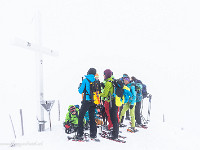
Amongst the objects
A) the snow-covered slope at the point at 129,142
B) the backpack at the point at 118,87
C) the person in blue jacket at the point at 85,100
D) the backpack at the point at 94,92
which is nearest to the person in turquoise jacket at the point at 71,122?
the snow-covered slope at the point at 129,142

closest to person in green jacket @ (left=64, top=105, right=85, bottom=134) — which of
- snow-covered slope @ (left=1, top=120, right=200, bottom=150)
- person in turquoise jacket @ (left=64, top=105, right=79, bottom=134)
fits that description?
person in turquoise jacket @ (left=64, top=105, right=79, bottom=134)

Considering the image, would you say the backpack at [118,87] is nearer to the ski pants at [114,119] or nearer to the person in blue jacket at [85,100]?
the ski pants at [114,119]

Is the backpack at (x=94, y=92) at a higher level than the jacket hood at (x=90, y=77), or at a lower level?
lower

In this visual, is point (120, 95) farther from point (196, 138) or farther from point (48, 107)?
point (196, 138)

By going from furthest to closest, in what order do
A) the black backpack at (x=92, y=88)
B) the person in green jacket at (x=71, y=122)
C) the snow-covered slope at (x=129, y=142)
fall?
the person in green jacket at (x=71, y=122)
the black backpack at (x=92, y=88)
the snow-covered slope at (x=129, y=142)

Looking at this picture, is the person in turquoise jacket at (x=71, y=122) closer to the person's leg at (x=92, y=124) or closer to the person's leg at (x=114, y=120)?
the person's leg at (x=92, y=124)

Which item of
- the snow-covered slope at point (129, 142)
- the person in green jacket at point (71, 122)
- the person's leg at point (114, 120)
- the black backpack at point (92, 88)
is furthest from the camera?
the person in green jacket at point (71, 122)

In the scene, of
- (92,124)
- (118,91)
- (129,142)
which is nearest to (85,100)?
(92,124)

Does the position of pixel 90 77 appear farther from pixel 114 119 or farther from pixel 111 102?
pixel 114 119

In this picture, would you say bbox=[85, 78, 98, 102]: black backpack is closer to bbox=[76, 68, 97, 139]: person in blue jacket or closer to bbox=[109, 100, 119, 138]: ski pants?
bbox=[76, 68, 97, 139]: person in blue jacket

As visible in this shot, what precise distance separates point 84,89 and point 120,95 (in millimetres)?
1177

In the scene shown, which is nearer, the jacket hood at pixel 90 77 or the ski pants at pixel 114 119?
the jacket hood at pixel 90 77

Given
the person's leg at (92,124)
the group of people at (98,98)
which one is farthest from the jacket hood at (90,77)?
the person's leg at (92,124)

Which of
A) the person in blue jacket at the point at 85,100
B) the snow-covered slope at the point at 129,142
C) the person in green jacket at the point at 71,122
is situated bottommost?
the snow-covered slope at the point at 129,142
